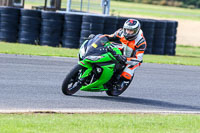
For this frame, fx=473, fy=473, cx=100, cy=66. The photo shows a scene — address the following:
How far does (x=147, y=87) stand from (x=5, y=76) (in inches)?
125

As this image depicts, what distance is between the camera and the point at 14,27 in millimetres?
17000

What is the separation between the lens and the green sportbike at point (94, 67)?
8478 millimetres

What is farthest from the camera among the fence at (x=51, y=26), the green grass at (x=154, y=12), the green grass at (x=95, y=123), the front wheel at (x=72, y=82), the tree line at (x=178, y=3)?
the tree line at (x=178, y=3)

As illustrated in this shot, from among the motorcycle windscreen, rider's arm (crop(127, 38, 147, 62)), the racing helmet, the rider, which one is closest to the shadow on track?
the rider

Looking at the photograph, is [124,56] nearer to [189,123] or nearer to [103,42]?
[103,42]

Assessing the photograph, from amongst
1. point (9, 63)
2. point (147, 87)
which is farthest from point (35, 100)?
point (9, 63)

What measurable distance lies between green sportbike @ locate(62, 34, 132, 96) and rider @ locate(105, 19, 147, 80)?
0.15m

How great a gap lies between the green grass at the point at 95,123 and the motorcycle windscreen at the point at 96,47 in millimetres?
1401

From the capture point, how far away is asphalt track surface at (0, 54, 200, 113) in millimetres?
8148

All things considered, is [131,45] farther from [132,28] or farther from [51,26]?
[51,26]

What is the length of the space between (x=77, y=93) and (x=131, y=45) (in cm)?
143

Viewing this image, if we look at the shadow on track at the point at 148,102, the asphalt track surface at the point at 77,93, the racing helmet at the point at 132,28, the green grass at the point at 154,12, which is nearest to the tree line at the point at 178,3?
the green grass at the point at 154,12

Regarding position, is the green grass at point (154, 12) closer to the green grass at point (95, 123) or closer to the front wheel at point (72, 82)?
the front wheel at point (72, 82)

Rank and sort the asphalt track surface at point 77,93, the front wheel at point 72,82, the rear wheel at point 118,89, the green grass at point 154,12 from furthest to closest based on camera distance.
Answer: the green grass at point 154,12
the rear wheel at point 118,89
the front wheel at point 72,82
the asphalt track surface at point 77,93
